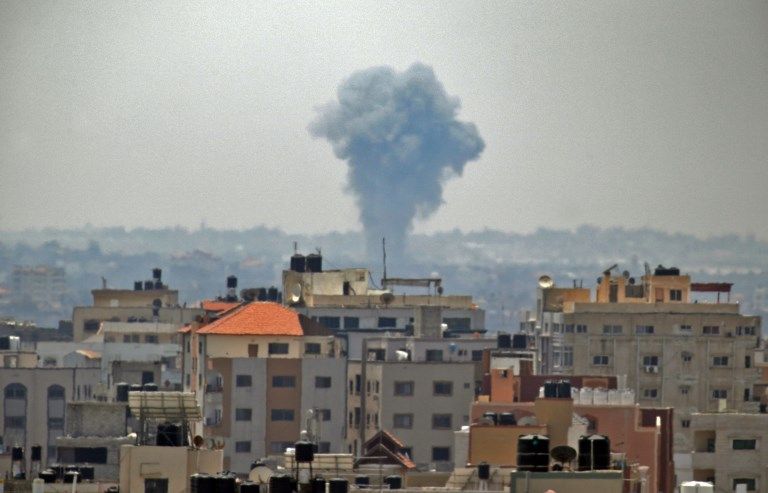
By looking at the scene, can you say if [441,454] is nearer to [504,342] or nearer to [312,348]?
[312,348]

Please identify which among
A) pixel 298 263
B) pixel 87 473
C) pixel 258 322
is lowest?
pixel 87 473

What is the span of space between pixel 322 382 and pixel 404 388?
8.27 feet

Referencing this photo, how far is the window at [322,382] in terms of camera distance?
104m

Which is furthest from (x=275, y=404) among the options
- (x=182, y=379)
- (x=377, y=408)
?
(x=182, y=379)

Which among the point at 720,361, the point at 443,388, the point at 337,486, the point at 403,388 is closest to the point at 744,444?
the point at 443,388

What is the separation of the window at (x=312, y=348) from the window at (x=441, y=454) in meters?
8.35

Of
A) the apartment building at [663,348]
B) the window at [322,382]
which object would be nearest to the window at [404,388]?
the window at [322,382]

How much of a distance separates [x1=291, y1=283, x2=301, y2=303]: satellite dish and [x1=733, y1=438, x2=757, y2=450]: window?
167 ft

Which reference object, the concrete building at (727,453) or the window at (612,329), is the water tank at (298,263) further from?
the concrete building at (727,453)

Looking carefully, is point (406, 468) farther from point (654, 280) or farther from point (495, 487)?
point (654, 280)

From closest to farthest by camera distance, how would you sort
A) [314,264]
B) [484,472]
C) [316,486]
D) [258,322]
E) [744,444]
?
[316,486]
[484,472]
[744,444]
[258,322]
[314,264]

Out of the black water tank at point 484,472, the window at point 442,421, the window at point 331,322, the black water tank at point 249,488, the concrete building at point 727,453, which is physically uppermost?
the window at point 331,322

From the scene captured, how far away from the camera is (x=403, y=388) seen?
342ft

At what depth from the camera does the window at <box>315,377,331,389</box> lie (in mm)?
104250
